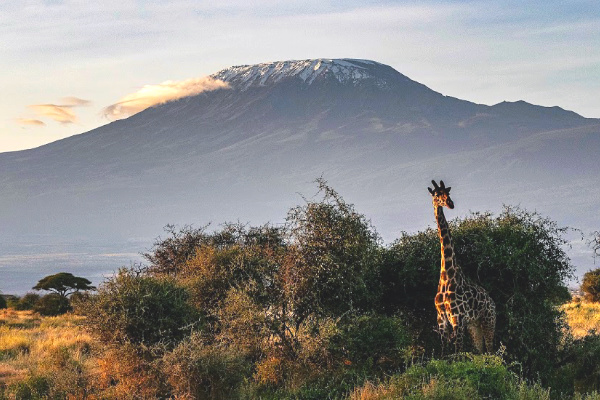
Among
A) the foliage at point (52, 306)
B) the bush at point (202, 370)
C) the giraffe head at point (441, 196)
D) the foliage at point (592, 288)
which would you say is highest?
the giraffe head at point (441, 196)

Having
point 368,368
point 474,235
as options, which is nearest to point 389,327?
point 368,368

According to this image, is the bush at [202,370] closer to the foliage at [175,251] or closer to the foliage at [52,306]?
the foliage at [175,251]

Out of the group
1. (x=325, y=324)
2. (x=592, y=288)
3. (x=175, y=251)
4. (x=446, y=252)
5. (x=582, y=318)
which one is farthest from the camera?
(x=592, y=288)

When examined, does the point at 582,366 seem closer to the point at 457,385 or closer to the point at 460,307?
the point at 460,307

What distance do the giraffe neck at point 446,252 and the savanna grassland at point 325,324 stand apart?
122cm

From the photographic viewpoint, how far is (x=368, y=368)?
1769cm

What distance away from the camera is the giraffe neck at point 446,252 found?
17703 millimetres

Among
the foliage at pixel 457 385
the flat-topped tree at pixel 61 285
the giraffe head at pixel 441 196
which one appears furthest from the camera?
the flat-topped tree at pixel 61 285

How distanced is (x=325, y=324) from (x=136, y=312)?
4189mm

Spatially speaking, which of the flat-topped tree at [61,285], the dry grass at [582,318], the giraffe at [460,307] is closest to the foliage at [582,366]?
the giraffe at [460,307]

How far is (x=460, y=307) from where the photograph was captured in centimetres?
1733

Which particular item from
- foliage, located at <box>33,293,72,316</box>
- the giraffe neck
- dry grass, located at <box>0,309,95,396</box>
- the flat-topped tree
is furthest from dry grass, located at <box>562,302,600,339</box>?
the flat-topped tree

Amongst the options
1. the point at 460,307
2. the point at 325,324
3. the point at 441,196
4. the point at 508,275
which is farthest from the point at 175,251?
the point at 460,307

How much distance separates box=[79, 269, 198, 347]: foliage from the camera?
1795 cm
